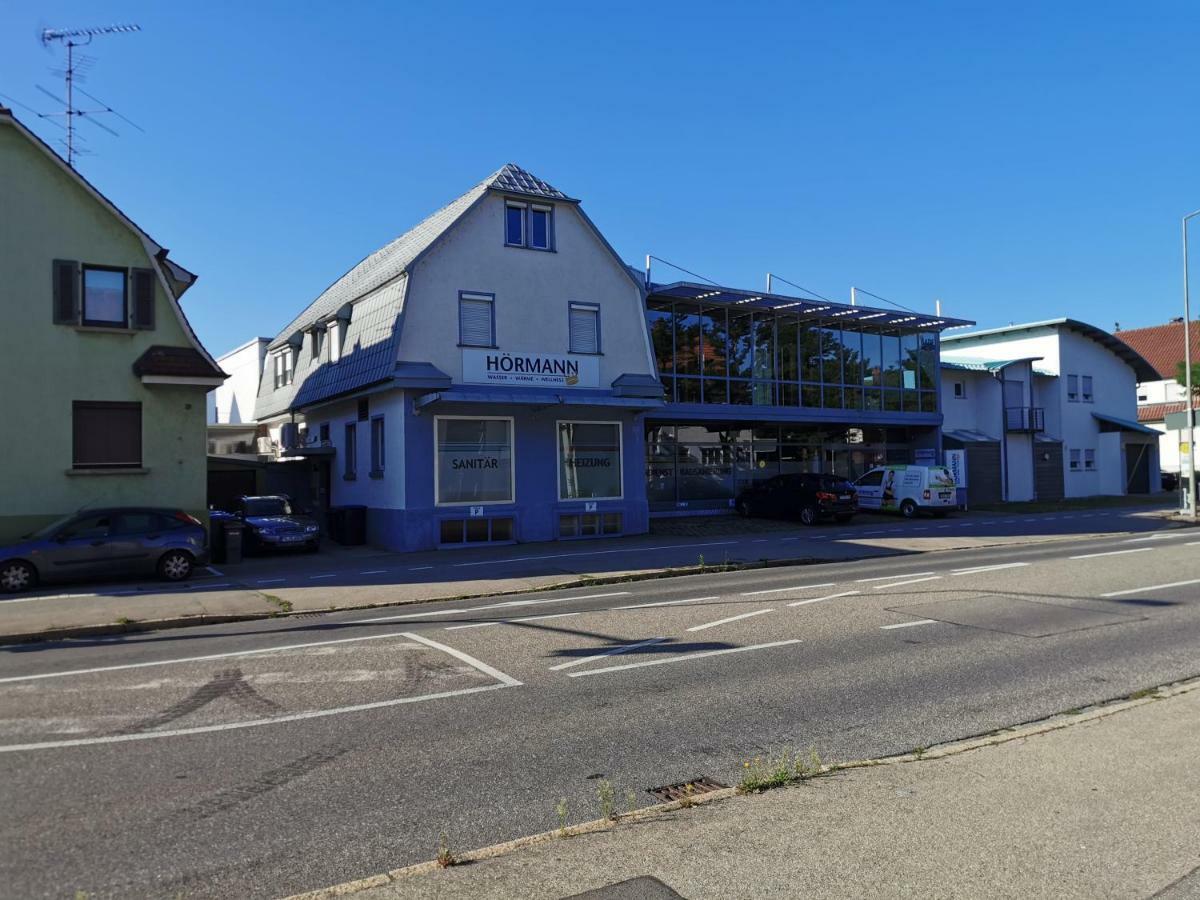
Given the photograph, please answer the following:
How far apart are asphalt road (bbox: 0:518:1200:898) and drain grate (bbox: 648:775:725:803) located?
0.31 ft

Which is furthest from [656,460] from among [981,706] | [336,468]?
[981,706]

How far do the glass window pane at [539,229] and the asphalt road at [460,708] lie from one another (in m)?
13.5

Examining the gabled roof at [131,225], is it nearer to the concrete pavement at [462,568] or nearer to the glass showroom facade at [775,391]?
the concrete pavement at [462,568]

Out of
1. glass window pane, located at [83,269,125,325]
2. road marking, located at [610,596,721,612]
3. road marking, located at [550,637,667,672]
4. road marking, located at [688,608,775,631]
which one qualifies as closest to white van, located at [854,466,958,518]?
road marking, located at [610,596,721,612]

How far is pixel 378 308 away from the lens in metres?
23.8

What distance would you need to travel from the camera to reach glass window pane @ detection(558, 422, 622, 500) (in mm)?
24109

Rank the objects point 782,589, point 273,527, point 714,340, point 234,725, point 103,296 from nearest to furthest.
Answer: point 234,725
point 782,589
point 103,296
point 273,527
point 714,340

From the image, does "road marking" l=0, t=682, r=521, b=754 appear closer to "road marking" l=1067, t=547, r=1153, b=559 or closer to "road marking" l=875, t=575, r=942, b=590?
"road marking" l=875, t=575, r=942, b=590

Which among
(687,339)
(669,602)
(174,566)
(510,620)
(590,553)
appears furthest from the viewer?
(687,339)

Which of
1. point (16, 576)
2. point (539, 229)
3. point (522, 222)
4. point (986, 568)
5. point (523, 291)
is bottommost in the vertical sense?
point (986, 568)

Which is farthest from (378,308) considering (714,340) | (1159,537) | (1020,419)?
(1020,419)

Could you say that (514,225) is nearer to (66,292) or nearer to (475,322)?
(475,322)

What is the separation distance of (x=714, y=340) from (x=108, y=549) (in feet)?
66.3

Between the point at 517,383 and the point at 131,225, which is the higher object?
the point at 131,225
